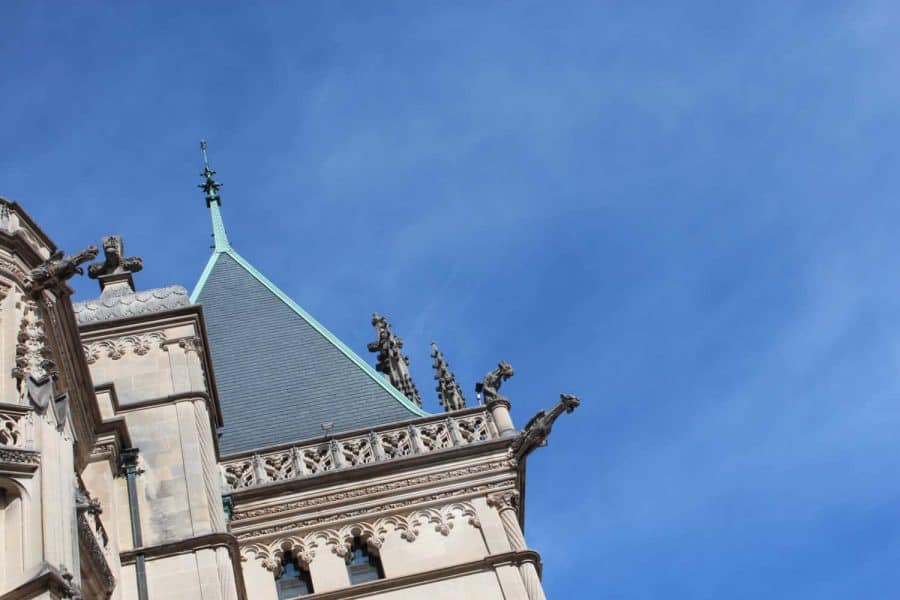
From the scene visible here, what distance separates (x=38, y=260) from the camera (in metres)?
12.5

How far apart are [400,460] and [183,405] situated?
3255mm

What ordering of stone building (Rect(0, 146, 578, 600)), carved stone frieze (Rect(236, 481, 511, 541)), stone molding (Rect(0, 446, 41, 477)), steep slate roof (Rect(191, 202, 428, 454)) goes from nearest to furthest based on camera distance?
stone molding (Rect(0, 446, 41, 477)) → stone building (Rect(0, 146, 578, 600)) → carved stone frieze (Rect(236, 481, 511, 541)) → steep slate roof (Rect(191, 202, 428, 454))

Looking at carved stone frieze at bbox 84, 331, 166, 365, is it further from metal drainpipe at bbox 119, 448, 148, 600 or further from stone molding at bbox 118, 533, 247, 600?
stone molding at bbox 118, 533, 247, 600

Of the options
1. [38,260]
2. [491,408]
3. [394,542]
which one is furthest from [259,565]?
[38,260]

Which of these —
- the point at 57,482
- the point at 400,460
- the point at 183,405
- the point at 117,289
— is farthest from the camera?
the point at 117,289

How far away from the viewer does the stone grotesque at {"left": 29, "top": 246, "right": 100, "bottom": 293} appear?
1211 cm

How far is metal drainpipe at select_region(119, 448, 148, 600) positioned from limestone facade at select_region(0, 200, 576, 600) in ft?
0.06

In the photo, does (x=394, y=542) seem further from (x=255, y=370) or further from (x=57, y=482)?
(x=57, y=482)

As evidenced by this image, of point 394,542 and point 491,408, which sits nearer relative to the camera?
point 394,542

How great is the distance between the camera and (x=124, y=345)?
16.9 m

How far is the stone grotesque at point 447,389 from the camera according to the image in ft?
62.9

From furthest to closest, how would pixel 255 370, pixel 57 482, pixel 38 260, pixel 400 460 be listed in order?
pixel 255 370
pixel 400 460
pixel 38 260
pixel 57 482

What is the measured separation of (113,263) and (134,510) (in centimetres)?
571

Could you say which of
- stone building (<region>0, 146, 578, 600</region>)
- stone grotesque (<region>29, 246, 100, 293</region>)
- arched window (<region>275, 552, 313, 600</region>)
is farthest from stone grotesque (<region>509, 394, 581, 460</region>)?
stone grotesque (<region>29, 246, 100, 293</region>)
